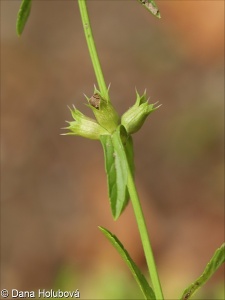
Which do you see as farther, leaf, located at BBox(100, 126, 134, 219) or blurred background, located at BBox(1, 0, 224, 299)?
blurred background, located at BBox(1, 0, 224, 299)

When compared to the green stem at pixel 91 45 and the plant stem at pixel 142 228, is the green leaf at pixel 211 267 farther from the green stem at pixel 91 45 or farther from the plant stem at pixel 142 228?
the green stem at pixel 91 45

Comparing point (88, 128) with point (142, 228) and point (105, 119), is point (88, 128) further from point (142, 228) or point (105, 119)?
point (142, 228)

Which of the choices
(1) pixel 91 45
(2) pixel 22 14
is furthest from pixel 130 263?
(2) pixel 22 14

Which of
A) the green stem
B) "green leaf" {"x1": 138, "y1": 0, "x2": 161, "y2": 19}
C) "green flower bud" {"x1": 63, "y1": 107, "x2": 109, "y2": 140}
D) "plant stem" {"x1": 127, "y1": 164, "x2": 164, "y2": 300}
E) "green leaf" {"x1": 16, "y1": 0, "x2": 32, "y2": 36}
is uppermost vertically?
"green leaf" {"x1": 16, "y1": 0, "x2": 32, "y2": 36}

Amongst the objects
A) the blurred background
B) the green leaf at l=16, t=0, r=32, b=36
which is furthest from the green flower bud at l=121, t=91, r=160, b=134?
the blurred background

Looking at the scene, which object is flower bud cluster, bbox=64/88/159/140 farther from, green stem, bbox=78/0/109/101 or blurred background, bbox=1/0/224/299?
blurred background, bbox=1/0/224/299

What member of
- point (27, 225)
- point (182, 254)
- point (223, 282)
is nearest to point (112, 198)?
point (223, 282)
